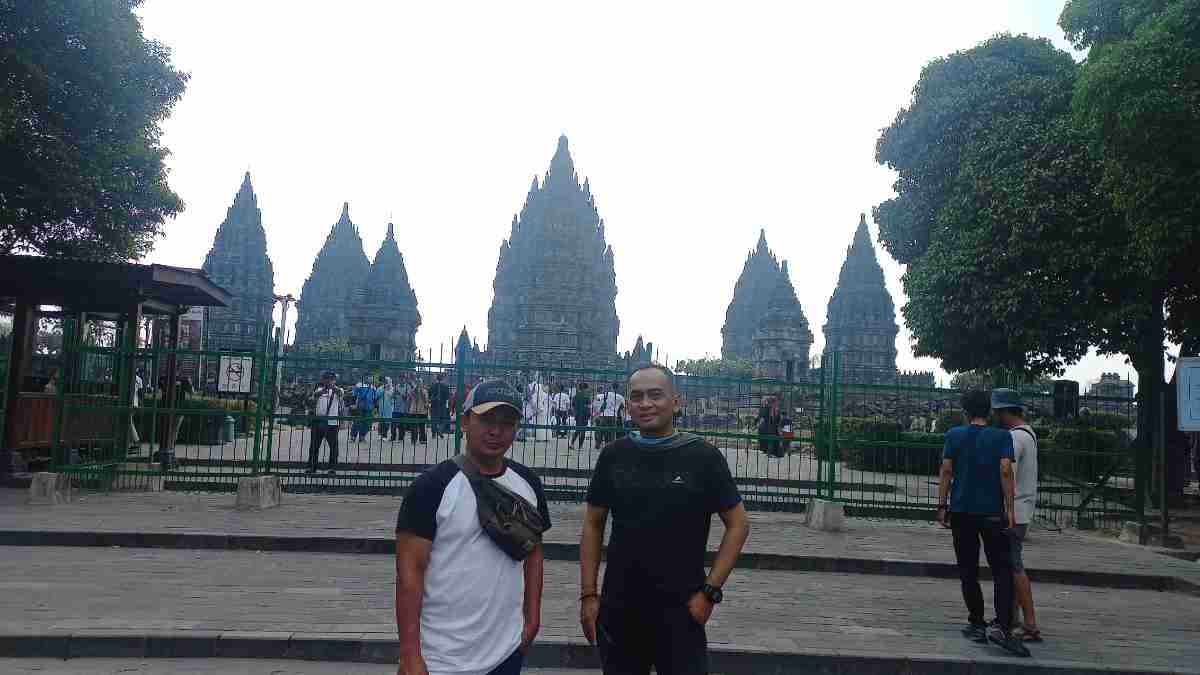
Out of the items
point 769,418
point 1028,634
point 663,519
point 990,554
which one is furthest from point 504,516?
point 769,418

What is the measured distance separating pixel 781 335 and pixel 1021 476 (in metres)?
47.6

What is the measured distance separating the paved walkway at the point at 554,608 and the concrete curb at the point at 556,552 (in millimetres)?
173

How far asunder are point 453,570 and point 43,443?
12.3m

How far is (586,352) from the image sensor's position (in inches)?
2141

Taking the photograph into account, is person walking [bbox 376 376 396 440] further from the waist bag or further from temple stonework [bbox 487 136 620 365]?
temple stonework [bbox 487 136 620 365]

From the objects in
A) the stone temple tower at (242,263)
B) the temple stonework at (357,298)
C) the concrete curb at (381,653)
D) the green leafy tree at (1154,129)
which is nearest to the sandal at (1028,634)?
the concrete curb at (381,653)

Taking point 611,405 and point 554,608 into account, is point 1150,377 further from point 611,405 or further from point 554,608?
point 554,608

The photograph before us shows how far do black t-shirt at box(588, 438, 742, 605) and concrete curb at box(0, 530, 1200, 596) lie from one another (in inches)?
200

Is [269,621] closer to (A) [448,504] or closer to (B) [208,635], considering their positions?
(B) [208,635]

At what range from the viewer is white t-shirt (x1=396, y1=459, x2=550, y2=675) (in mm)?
2695

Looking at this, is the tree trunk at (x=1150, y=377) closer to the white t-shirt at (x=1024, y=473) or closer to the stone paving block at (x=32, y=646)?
the white t-shirt at (x=1024, y=473)

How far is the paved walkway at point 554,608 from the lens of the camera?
5379 millimetres

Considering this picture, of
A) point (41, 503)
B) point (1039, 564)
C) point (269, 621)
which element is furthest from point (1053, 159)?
point (41, 503)

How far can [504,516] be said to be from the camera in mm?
2799
